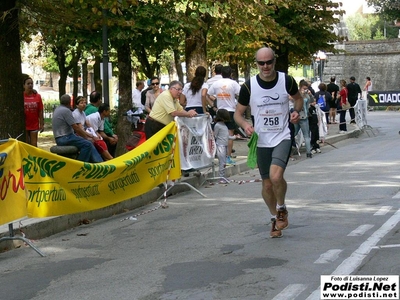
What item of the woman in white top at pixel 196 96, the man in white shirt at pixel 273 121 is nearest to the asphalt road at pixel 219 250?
the man in white shirt at pixel 273 121

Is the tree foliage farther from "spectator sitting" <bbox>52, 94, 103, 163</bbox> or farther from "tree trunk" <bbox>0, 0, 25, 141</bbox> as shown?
"tree trunk" <bbox>0, 0, 25, 141</bbox>

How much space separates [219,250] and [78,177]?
2898 mm

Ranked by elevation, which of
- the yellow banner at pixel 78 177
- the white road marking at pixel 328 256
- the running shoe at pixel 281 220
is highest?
the yellow banner at pixel 78 177

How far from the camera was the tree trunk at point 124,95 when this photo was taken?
22.3m

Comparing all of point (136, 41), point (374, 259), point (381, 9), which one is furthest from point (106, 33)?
point (381, 9)

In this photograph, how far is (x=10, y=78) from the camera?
14.0 meters

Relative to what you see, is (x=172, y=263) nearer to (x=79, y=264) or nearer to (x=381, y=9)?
(x=79, y=264)

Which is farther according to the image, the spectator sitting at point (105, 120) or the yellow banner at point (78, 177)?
the spectator sitting at point (105, 120)

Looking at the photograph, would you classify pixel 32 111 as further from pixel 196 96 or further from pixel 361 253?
pixel 361 253

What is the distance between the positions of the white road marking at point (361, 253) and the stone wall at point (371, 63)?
56.6m

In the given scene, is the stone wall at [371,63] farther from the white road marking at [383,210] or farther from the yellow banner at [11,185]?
the yellow banner at [11,185]

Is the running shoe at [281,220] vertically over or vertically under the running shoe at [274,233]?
over

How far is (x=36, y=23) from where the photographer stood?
15.3 metres

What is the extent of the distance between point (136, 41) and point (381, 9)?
62721mm
